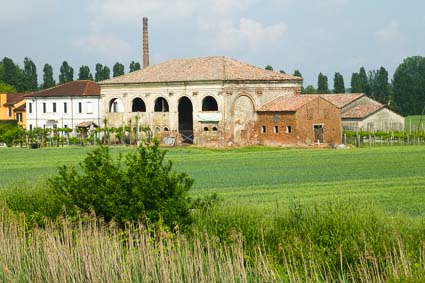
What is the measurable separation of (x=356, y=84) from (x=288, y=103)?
55718 millimetres

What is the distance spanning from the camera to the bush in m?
19.3

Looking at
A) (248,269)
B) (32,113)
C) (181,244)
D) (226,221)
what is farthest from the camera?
(32,113)

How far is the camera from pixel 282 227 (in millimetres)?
17188

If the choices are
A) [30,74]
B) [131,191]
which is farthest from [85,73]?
[131,191]

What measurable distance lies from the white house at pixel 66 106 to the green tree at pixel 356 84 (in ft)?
147

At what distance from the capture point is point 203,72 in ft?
231

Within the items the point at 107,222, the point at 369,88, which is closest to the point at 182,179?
the point at 107,222

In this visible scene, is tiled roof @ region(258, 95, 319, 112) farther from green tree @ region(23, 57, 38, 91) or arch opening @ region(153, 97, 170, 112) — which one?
green tree @ region(23, 57, 38, 91)

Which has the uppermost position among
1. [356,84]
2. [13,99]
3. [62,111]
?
[356,84]

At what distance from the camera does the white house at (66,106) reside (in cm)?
8238

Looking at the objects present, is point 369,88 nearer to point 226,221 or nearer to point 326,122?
point 326,122

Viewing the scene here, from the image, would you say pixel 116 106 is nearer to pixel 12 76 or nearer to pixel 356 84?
pixel 356 84

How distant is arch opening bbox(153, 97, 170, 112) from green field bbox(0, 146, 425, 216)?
16.0 m

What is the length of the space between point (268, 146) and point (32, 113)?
91.3 ft
